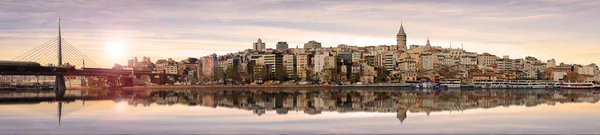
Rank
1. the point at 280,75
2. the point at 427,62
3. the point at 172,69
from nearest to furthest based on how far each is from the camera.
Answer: the point at 280,75 → the point at 427,62 → the point at 172,69

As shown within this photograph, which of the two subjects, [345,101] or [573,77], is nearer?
[345,101]

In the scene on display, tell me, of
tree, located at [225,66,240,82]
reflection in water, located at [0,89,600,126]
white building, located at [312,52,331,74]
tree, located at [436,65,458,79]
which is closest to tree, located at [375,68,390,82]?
tree, located at [436,65,458,79]

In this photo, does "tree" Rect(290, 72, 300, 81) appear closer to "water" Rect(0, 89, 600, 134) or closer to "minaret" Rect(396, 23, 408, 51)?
"minaret" Rect(396, 23, 408, 51)

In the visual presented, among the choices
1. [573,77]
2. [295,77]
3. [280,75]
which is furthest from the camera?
[573,77]

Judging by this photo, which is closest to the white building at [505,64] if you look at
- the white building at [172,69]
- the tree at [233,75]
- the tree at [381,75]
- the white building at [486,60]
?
the white building at [486,60]


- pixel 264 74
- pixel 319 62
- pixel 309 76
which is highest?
pixel 319 62

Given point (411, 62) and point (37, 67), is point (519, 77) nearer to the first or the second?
point (411, 62)

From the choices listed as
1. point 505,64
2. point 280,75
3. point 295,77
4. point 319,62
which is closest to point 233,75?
point 280,75

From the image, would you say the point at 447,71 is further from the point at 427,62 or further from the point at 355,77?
the point at 355,77

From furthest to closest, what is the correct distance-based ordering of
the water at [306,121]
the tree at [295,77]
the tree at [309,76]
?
the tree at [309,76]
the tree at [295,77]
the water at [306,121]

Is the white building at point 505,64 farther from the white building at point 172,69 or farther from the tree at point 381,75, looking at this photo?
the white building at point 172,69

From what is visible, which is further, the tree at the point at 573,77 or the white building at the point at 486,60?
the white building at the point at 486,60

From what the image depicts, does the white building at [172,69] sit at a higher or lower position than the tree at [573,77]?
higher

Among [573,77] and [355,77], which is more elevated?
[355,77]
